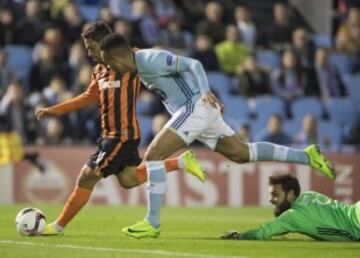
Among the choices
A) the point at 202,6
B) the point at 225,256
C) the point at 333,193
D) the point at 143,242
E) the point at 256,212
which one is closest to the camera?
the point at 225,256

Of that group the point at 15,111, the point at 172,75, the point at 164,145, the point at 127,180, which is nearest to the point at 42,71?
the point at 15,111

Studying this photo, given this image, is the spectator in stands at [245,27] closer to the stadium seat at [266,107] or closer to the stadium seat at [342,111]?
the stadium seat at [266,107]

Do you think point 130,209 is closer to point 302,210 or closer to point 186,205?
point 186,205

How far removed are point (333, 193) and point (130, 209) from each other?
11.5ft

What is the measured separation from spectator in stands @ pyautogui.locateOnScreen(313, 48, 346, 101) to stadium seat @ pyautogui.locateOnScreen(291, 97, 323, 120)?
557 mm

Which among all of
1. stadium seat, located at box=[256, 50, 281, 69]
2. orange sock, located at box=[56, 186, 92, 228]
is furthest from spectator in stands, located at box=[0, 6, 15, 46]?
orange sock, located at box=[56, 186, 92, 228]

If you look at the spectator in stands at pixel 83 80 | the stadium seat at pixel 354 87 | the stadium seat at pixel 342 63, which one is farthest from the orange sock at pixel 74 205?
the stadium seat at pixel 342 63

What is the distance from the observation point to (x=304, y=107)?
2084 centimetres

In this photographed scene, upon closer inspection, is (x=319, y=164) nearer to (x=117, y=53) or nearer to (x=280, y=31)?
(x=117, y=53)

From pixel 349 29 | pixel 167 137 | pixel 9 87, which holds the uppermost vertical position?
pixel 349 29

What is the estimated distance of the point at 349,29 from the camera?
23438mm

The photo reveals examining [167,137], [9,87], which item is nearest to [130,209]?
[9,87]

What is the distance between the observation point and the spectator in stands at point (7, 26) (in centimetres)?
1984

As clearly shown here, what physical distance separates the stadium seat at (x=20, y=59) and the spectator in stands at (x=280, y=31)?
5.23 metres
